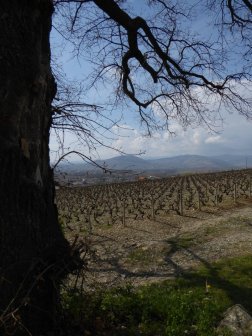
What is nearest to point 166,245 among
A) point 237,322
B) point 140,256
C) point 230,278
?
point 140,256

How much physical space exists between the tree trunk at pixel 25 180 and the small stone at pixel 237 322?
6.34 ft

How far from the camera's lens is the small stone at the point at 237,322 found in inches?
163

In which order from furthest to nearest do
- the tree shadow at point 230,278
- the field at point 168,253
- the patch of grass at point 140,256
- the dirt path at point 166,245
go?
the patch of grass at point 140,256
the dirt path at point 166,245
the tree shadow at point 230,278
the field at point 168,253

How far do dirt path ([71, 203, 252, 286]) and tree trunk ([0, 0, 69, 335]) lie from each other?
3215 millimetres

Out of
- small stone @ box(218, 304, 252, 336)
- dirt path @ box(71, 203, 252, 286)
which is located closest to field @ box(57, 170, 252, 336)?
dirt path @ box(71, 203, 252, 286)

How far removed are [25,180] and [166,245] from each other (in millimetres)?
8803

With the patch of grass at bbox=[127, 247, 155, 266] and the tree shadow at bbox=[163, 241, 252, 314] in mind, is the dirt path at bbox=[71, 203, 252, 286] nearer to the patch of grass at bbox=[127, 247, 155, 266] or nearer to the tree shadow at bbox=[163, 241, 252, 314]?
the patch of grass at bbox=[127, 247, 155, 266]

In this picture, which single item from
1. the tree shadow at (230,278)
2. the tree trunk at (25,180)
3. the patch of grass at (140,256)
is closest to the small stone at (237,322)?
the tree shadow at (230,278)

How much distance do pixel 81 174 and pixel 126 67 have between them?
12.2 feet

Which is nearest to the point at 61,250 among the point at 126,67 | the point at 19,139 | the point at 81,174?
the point at 19,139

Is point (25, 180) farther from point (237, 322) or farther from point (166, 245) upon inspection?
point (166, 245)

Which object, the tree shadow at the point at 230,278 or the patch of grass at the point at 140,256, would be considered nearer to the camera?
the tree shadow at the point at 230,278

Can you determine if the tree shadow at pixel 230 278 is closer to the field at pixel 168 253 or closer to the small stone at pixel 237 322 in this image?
the field at pixel 168 253

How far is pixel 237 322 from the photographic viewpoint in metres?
4.34
